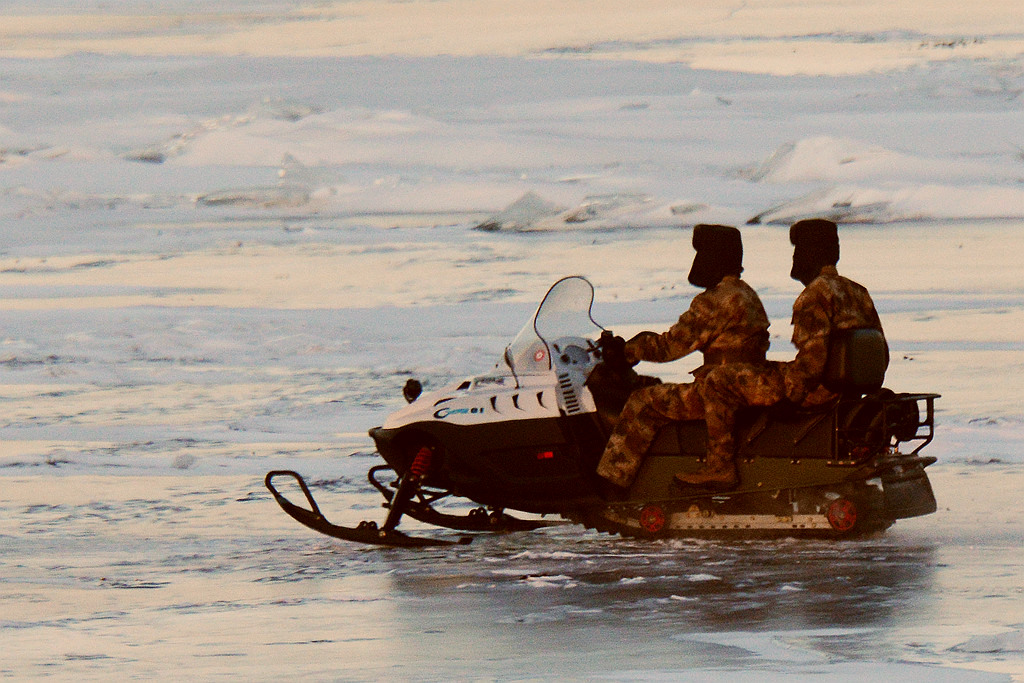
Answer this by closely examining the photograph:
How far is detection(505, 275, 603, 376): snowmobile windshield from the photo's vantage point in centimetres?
871

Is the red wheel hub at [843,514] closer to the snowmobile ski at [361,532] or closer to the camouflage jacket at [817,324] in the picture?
the camouflage jacket at [817,324]

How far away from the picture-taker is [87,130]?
53906mm

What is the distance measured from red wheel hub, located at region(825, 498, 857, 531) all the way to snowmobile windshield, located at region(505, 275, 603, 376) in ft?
4.42

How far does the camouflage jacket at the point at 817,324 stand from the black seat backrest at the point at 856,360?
0.06m

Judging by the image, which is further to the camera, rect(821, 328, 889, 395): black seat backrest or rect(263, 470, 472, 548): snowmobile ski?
rect(263, 470, 472, 548): snowmobile ski

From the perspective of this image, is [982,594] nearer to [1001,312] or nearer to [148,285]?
[1001,312]

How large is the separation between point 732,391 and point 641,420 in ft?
1.58

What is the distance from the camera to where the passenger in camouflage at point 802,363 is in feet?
26.2

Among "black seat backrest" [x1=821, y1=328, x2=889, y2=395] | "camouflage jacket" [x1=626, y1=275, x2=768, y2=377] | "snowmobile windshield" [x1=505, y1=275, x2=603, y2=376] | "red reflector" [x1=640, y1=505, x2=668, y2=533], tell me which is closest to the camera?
"black seat backrest" [x1=821, y1=328, x2=889, y2=395]

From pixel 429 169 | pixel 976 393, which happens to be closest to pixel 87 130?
pixel 429 169

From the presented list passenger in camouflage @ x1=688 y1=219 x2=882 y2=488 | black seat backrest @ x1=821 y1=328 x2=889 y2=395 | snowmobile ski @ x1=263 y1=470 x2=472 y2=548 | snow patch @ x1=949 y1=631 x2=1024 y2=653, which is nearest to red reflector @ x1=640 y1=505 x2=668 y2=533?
passenger in camouflage @ x1=688 y1=219 x2=882 y2=488

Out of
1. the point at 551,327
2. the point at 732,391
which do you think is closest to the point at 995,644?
the point at 732,391

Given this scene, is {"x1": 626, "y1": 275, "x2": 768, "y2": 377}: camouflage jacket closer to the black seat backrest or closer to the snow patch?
the black seat backrest

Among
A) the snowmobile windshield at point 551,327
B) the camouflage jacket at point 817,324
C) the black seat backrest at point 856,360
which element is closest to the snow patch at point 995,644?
the black seat backrest at point 856,360
